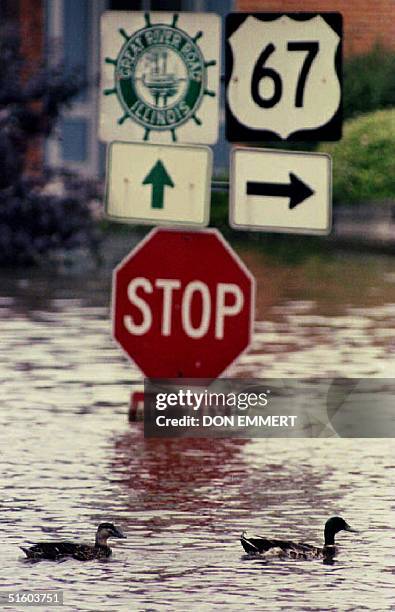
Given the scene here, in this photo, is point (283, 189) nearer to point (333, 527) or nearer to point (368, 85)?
point (333, 527)

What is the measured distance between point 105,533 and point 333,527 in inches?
35.2

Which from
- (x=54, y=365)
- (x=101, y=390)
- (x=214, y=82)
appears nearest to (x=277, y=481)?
(x=101, y=390)

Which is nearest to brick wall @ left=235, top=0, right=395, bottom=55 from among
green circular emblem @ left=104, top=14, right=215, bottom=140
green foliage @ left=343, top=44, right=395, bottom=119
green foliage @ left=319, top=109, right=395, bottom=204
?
green foliage @ left=343, top=44, right=395, bottom=119

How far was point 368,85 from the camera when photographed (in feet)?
101

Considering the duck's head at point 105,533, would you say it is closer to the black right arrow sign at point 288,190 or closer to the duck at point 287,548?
the duck at point 287,548

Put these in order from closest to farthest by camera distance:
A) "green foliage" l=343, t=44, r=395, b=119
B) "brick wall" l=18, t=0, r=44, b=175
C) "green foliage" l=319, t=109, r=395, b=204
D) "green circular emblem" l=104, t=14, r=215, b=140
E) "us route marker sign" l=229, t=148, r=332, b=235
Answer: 1. "us route marker sign" l=229, t=148, r=332, b=235
2. "green circular emblem" l=104, t=14, r=215, b=140
3. "green foliage" l=319, t=109, r=395, b=204
4. "green foliage" l=343, t=44, r=395, b=119
5. "brick wall" l=18, t=0, r=44, b=175

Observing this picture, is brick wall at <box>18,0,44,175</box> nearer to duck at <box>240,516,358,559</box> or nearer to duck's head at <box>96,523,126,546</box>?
duck's head at <box>96,523,126,546</box>

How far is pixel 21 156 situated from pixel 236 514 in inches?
574

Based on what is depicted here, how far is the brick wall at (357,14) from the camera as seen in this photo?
1278 inches

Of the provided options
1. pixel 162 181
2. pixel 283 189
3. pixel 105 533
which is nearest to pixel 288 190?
pixel 283 189

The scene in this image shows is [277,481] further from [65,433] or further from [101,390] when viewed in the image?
[101,390]

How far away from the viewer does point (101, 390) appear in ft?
43.6

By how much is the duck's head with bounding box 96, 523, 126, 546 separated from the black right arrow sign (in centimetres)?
378

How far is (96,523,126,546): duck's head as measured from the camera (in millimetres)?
8273
